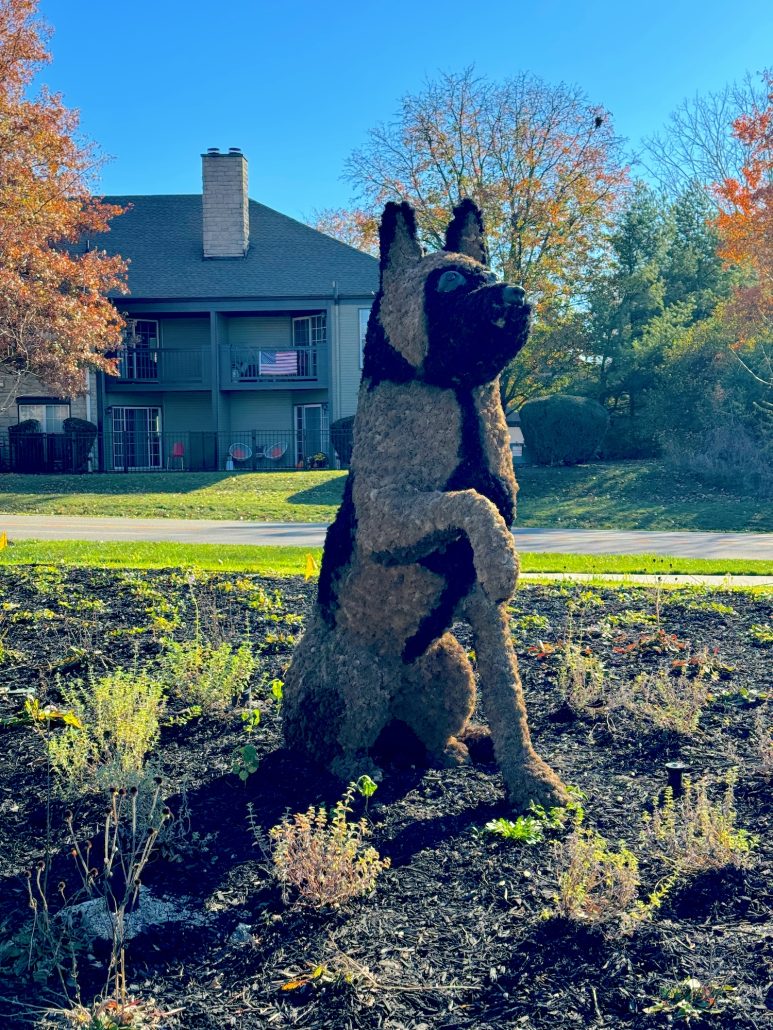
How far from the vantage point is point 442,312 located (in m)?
3.63

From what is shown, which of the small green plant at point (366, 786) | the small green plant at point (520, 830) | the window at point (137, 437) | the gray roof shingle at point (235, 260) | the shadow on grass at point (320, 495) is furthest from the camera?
the window at point (137, 437)

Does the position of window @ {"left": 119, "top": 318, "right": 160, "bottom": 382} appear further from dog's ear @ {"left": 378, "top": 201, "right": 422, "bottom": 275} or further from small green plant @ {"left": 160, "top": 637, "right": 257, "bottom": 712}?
dog's ear @ {"left": 378, "top": 201, "right": 422, "bottom": 275}

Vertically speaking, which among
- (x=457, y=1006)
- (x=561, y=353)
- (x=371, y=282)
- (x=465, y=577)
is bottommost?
(x=457, y=1006)

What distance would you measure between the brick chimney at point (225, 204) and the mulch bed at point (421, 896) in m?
26.5

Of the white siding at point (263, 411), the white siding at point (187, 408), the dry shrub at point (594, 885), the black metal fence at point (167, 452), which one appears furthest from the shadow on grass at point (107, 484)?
the dry shrub at point (594, 885)

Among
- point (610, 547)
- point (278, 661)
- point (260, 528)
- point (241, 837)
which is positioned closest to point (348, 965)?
point (241, 837)

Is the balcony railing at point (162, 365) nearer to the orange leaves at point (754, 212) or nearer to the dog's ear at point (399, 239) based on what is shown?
the orange leaves at point (754, 212)

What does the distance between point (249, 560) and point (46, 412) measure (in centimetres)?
2241

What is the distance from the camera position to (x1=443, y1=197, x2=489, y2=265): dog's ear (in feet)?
13.1

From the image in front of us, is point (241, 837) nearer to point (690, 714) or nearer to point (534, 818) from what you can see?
point (534, 818)

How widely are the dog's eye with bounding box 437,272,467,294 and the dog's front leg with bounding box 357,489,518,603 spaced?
76 centimetres

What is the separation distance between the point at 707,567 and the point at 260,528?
24.8 ft

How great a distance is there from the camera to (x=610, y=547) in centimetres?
1354

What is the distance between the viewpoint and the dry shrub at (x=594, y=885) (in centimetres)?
291
